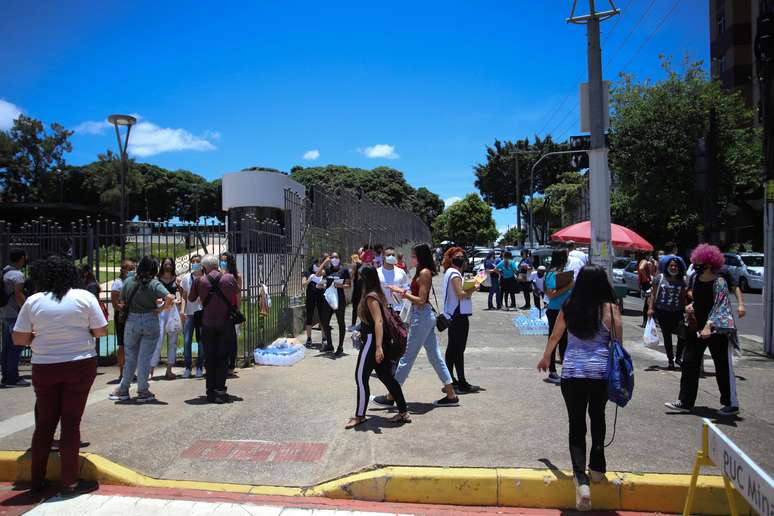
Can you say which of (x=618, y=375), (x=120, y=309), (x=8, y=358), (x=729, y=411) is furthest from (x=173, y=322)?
(x=729, y=411)

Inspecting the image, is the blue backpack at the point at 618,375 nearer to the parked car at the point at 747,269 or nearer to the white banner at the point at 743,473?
the white banner at the point at 743,473

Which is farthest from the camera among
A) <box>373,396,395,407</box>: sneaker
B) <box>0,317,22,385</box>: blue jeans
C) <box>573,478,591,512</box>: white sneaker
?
<box>0,317,22,385</box>: blue jeans

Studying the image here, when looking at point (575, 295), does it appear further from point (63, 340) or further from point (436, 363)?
point (63, 340)

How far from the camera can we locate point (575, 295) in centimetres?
407

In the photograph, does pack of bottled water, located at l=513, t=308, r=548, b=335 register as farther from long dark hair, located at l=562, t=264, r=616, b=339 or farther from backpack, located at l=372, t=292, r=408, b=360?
long dark hair, located at l=562, t=264, r=616, b=339

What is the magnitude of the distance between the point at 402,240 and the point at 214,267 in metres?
25.4

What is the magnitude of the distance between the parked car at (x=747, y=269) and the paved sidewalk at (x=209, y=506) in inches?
848

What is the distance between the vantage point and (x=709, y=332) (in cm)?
572

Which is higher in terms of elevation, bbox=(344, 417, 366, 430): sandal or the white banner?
the white banner

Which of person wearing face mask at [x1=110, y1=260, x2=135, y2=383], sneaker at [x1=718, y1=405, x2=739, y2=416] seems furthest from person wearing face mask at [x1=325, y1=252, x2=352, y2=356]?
sneaker at [x1=718, y1=405, x2=739, y2=416]

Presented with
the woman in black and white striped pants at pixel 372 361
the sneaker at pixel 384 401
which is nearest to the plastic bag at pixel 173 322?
the sneaker at pixel 384 401

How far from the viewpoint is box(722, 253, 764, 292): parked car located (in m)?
21.7

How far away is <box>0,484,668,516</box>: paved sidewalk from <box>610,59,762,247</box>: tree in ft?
74.1

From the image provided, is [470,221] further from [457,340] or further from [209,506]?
[209,506]
